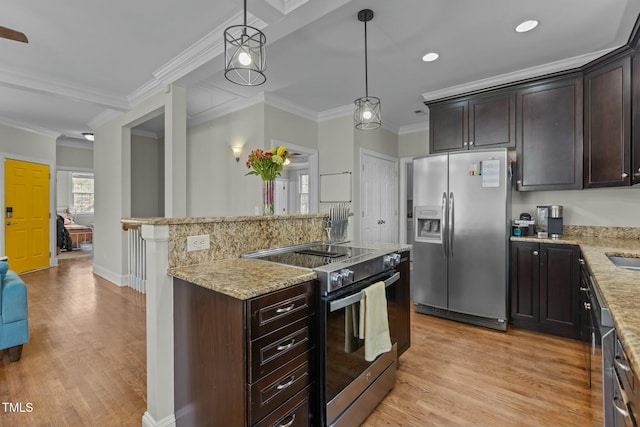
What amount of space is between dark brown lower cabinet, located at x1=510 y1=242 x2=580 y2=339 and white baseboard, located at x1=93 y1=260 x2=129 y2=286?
531cm

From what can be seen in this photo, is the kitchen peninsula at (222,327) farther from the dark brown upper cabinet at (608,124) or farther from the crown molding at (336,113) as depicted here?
the crown molding at (336,113)

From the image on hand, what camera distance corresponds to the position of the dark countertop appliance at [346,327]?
1.54m

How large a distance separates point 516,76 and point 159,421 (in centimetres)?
436

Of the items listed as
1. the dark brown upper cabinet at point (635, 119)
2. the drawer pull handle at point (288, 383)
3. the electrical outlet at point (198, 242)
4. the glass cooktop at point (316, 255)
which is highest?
the dark brown upper cabinet at point (635, 119)

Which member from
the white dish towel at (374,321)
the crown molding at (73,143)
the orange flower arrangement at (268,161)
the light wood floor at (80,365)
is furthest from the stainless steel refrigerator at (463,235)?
the crown molding at (73,143)

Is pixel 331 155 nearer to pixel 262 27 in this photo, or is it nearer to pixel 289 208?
pixel 262 27

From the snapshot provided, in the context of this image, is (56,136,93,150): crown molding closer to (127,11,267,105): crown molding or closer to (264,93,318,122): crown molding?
(127,11,267,105): crown molding

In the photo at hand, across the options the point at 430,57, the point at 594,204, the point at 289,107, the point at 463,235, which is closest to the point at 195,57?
the point at 289,107

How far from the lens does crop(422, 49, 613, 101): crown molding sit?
10.00 feet

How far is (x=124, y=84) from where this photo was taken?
395cm

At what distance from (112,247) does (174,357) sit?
433cm

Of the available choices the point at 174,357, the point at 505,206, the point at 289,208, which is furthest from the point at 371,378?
the point at 289,208

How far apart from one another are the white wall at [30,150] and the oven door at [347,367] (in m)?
6.71

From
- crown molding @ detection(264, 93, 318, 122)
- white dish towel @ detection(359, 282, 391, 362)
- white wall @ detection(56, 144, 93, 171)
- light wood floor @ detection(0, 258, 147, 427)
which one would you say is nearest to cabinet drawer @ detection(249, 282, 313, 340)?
white dish towel @ detection(359, 282, 391, 362)
